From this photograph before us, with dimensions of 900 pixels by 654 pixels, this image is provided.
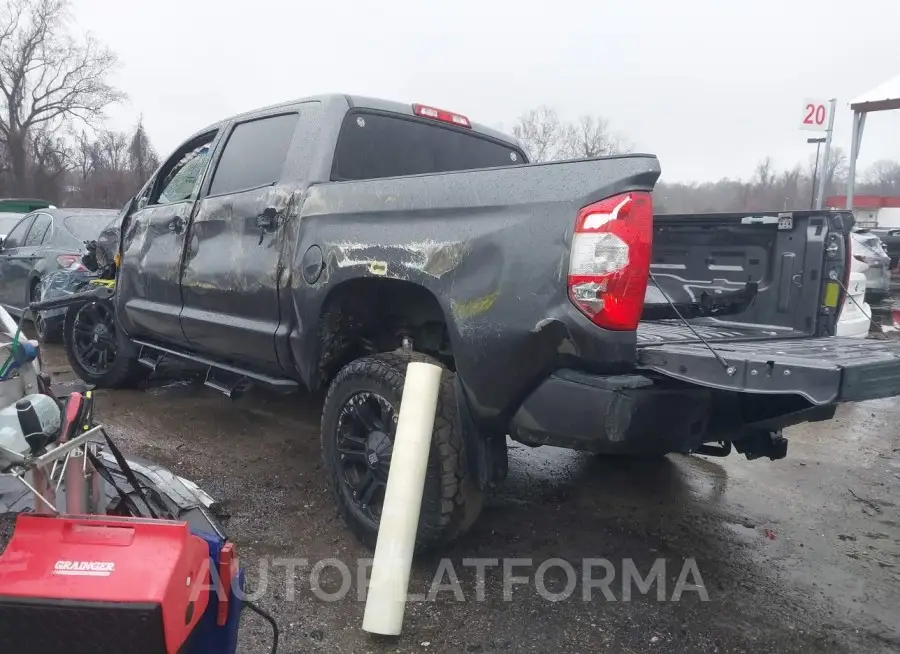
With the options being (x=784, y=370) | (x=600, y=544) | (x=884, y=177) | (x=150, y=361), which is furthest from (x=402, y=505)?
(x=884, y=177)

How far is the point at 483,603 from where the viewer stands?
2.76 metres

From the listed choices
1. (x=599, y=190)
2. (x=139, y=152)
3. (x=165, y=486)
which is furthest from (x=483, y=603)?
(x=139, y=152)

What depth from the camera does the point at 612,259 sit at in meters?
2.26

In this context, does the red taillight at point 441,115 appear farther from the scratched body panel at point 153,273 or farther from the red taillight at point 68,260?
the red taillight at point 68,260

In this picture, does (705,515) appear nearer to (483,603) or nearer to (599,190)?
(483,603)

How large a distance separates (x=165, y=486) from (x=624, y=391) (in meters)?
1.91

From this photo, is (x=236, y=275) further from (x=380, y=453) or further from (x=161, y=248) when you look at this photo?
(x=380, y=453)

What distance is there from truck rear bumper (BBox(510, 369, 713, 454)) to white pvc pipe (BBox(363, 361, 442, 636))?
0.35m

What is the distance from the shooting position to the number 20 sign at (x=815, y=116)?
10.2 meters

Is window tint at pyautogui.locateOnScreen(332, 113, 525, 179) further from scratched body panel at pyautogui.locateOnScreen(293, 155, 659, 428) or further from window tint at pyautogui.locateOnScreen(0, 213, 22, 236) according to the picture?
window tint at pyautogui.locateOnScreen(0, 213, 22, 236)

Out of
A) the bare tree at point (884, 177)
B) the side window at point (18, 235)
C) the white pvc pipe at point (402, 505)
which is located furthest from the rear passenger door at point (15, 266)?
the bare tree at point (884, 177)

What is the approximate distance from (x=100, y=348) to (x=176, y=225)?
1858 mm

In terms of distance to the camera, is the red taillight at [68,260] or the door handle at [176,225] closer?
the door handle at [176,225]

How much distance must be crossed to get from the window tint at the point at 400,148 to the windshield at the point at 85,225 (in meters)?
5.57
